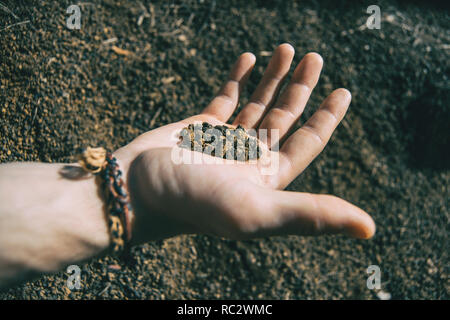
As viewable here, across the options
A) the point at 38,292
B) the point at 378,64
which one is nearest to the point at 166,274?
the point at 38,292

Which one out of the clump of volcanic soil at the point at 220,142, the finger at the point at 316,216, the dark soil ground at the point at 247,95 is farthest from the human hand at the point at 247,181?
the dark soil ground at the point at 247,95

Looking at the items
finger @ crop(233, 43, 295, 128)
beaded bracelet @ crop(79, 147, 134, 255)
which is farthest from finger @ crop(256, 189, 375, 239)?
finger @ crop(233, 43, 295, 128)

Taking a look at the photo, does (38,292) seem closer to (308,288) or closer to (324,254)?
(308,288)

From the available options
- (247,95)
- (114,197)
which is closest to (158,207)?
(114,197)

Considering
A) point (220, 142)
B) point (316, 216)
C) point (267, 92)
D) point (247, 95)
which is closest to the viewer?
point (316, 216)

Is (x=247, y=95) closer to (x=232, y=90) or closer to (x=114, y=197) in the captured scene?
(x=232, y=90)

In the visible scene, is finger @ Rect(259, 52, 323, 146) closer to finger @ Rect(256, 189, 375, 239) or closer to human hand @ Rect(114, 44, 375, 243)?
human hand @ Rect(114, 44, 375, 243)
